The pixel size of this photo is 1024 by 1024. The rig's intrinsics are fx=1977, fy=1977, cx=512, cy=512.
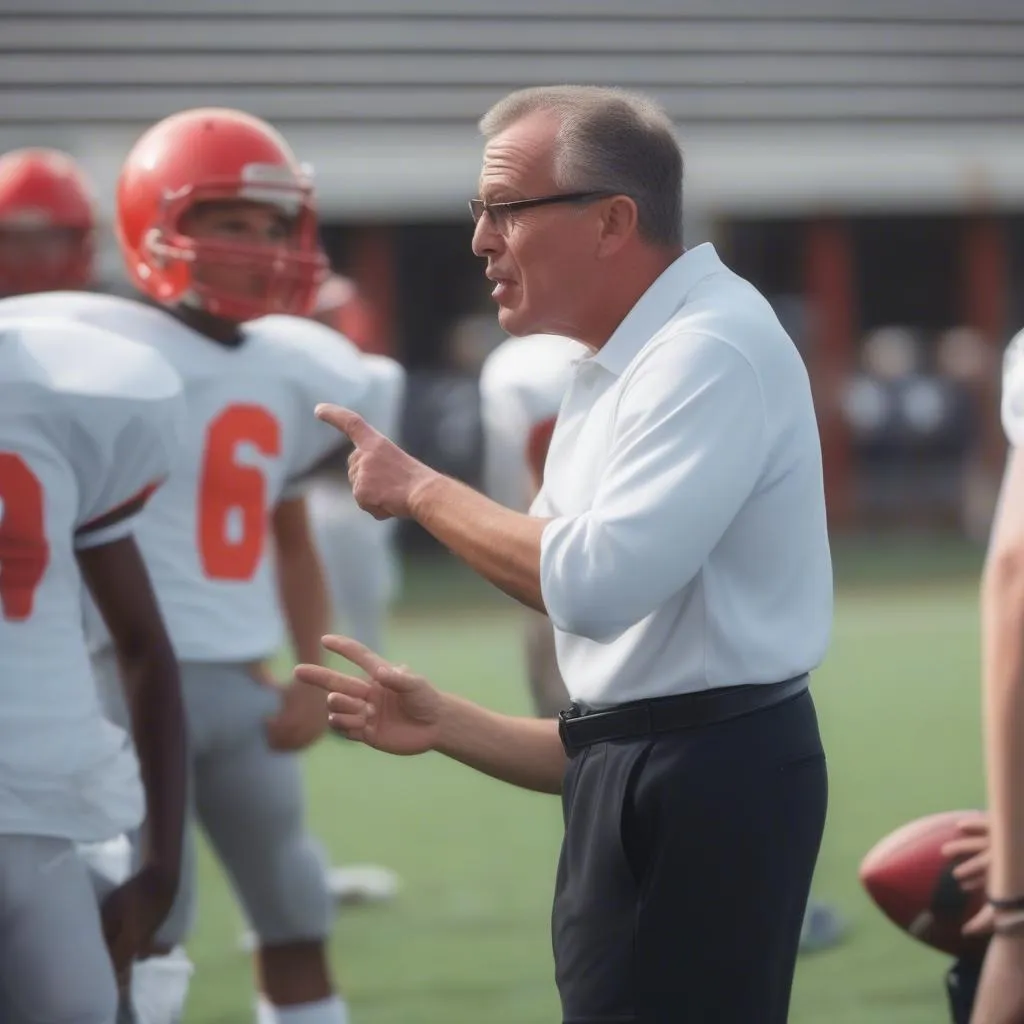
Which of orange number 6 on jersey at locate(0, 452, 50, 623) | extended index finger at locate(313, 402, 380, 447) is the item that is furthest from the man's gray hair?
orange number 6 on jersey at locate(0, 452, 50, 623)

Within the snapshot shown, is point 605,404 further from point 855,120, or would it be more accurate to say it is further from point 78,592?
point 855,120

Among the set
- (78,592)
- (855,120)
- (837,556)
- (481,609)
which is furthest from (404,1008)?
(855,120)

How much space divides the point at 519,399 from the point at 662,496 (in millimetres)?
2173

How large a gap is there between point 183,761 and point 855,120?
1699 centimetres

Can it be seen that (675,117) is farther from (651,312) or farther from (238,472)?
(651,312)

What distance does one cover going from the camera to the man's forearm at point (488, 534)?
2.21 meters

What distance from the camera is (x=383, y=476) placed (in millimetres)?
2297

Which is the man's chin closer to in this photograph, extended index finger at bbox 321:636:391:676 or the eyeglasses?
the eyeglasses

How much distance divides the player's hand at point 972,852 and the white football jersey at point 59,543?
109cm

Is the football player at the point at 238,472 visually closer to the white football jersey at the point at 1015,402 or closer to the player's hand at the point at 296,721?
the player's hand at the point at 296,721

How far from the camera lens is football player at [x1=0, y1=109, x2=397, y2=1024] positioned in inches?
138

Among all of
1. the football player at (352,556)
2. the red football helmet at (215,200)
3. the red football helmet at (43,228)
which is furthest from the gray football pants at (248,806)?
the football player at (352,556)

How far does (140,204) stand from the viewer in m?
3.71

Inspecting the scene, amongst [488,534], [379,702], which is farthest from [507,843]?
[488,534]
